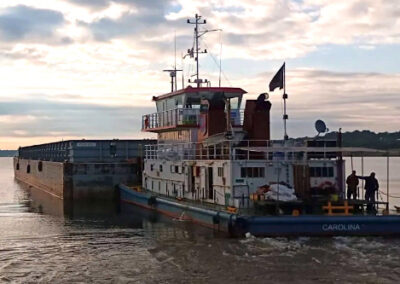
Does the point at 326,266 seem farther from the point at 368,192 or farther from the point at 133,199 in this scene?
the point at 133,199

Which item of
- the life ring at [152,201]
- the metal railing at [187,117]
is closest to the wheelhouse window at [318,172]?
the metal railing at [187,117]

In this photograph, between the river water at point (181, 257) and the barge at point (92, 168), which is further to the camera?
the barge at point (92, 168)

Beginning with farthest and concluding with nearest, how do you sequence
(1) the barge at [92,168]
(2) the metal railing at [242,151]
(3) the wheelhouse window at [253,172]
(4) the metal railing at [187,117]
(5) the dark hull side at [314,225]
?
(1) the barge at [92,168]
(4) the metal railing at [187,117]
(3) the wheelhouse window at [253,172]
(2) the metal railing at [242,151]
(5) the dark hull side at [314,225]

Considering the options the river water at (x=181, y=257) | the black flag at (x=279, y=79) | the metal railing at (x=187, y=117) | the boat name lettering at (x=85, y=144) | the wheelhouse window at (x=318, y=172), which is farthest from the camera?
the boat name lettering at (x=85, y=144)

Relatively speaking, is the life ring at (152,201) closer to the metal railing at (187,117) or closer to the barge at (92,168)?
the metal railing at (187,117)

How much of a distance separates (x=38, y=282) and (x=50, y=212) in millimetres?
20894

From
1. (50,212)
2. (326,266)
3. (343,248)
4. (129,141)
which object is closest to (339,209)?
(343,248)

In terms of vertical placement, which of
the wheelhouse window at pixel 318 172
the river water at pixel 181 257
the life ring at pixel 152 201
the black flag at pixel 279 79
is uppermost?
the black flag at pixel 279 79

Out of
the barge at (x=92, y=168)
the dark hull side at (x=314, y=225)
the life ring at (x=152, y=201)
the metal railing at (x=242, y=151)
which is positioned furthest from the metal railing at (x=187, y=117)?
the dark hull side at (x=314, y=225)

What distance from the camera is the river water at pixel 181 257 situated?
18016 mm

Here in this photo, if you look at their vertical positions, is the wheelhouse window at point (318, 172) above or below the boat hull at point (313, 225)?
above

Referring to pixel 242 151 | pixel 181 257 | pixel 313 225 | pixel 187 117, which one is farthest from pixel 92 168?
pixel 313 225

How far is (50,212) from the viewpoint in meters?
38.1

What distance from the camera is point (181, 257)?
21172mm
